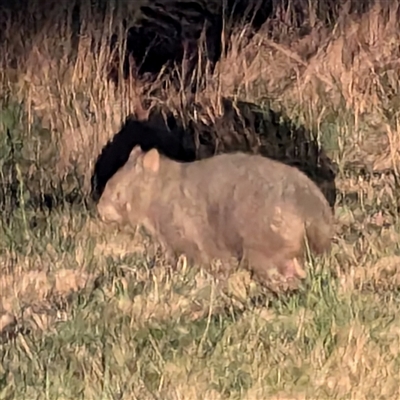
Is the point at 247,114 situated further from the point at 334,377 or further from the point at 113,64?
the point at 334,377

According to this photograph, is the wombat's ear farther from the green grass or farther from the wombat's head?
the green grass

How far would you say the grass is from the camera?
368cm

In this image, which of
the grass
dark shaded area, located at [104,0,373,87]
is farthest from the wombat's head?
dark shaded area, located at [104,0,373,87]

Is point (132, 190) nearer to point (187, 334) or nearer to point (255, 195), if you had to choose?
point (255, 195)

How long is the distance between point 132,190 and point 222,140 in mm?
1227

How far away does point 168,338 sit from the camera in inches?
155

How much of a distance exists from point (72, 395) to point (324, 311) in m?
1.00

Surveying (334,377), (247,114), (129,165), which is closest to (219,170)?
(129,165)

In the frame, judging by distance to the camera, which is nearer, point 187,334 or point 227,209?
point 187,334

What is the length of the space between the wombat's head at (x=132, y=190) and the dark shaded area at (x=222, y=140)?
722mm

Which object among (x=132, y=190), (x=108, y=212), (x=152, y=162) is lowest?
(x=108, y=212)

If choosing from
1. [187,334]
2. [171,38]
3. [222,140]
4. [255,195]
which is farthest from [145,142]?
[187,334]

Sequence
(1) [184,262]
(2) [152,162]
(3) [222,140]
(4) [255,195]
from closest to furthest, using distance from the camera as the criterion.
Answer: (4) [255,195]
(1) [184,262]
(2) [152,162]
(3) [222,140]

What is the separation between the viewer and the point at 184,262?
449cm
